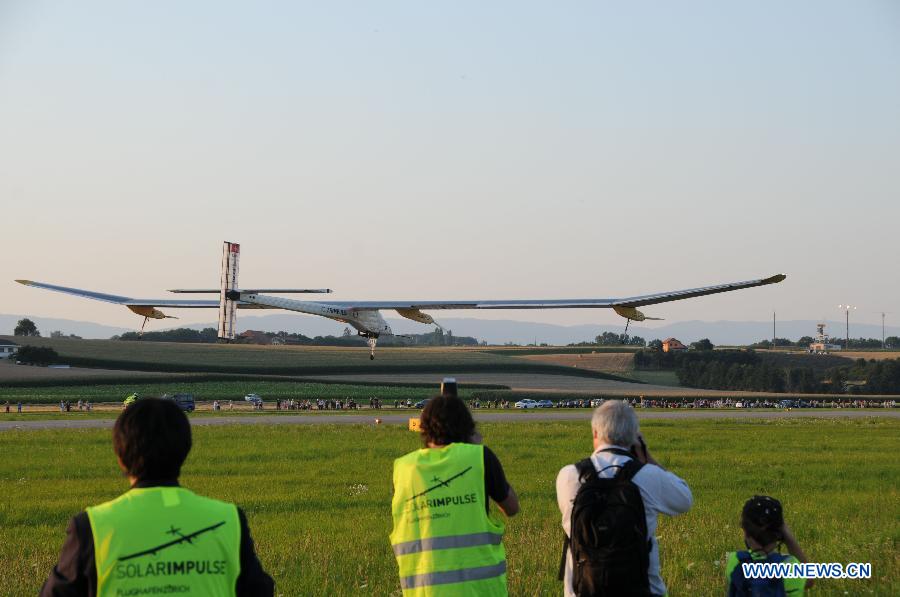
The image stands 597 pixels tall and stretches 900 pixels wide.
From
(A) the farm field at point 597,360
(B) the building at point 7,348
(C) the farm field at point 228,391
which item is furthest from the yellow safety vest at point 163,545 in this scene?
(A) the farm field at point 597,360

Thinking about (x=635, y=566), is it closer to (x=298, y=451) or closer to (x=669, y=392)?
(x=298, y=451)

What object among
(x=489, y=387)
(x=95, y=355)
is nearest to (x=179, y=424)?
(x=489, y=387)

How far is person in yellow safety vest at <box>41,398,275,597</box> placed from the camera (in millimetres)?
4473

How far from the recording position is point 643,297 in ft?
129

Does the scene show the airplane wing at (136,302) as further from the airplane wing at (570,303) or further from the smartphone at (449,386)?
the smartphone at (449,386)

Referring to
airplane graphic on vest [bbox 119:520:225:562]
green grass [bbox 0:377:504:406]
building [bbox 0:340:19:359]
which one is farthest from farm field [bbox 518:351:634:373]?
airplane graphic on vest [bbox 119:520:225:562]

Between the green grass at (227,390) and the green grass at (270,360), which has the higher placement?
the green grass at (270,360)

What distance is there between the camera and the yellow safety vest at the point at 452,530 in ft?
21.3

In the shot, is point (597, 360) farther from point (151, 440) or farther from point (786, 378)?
point (151, 440)

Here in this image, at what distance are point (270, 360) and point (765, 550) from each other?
103m

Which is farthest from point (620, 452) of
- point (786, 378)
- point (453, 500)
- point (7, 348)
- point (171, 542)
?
point (7, 348)

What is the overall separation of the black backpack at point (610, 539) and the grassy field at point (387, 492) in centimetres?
477

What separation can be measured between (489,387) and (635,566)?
269 ft

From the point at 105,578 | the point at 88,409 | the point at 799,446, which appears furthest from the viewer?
the point at 88,409
